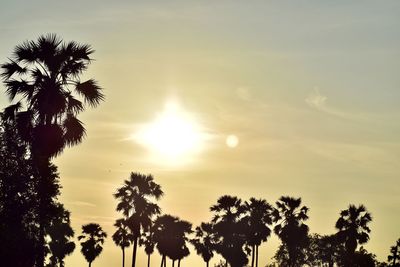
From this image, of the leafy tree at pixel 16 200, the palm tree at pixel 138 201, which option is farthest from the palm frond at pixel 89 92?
the palm tree at pixel 138 201

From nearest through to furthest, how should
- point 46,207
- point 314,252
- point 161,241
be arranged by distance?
point 46,207
point 161,241
point 314,252

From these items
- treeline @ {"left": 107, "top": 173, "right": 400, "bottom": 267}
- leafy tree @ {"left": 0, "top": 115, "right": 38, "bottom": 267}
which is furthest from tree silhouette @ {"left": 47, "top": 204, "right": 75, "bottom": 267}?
leafy tree @ {"left": 0, "top": 115, "right": 38, "bottom": 267}

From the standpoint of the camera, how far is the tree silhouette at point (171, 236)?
102m

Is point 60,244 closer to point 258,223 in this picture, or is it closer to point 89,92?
point 258,223

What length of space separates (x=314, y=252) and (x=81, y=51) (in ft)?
343

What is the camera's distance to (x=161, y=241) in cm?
10162

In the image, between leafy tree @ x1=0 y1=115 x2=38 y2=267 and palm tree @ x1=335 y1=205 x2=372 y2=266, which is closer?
leafy tree @ x1=0 y1=115 x2=38 y2=267

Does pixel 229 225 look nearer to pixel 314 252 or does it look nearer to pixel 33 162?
pixel 314 252

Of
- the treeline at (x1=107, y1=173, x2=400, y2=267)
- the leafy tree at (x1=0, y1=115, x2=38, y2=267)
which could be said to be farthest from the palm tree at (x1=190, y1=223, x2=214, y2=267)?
the leafy tree at (x1=0, y1=115, x2=38, y2=267)

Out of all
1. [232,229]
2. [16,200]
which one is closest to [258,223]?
[232,229]

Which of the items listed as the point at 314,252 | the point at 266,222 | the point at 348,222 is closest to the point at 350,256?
the point at 348,222

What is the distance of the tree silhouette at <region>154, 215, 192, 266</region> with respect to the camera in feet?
333

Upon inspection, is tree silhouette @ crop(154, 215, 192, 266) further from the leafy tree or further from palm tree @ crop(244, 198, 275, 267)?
the leafy tree

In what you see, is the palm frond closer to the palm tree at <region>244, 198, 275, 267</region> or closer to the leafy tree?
the leafy tree
